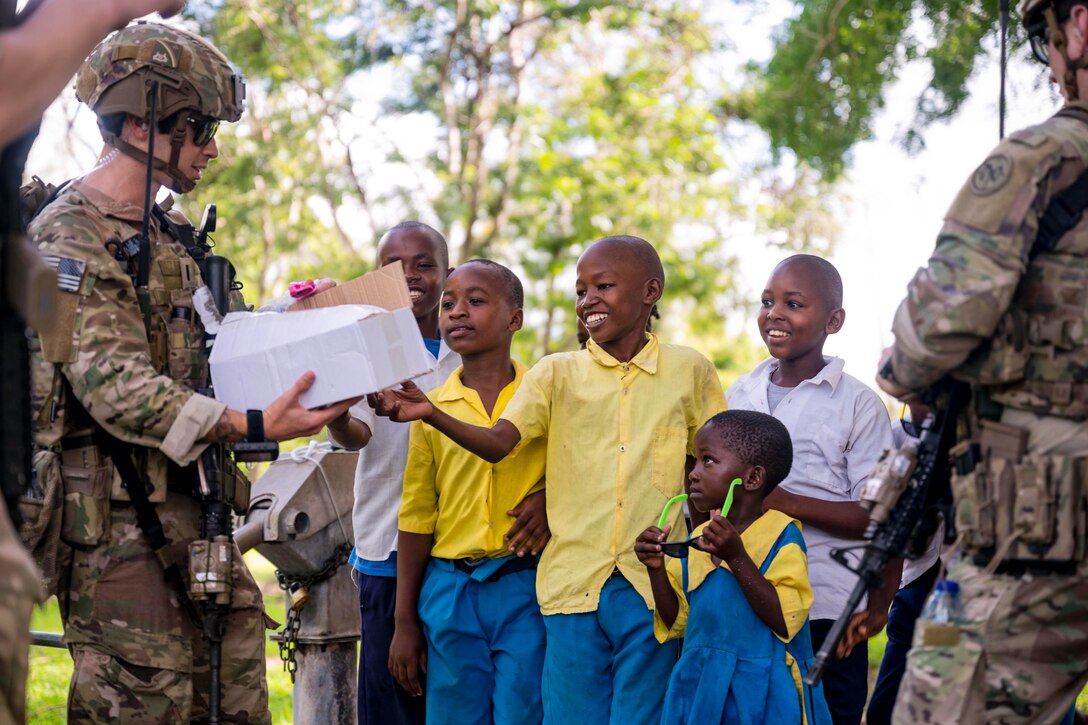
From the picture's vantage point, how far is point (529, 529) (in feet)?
14.4

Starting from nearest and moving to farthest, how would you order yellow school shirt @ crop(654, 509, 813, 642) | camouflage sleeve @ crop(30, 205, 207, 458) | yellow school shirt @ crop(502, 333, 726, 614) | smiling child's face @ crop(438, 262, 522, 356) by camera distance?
camouflage sleeve @ crop(30, 205, 207, 458) → yellow school shirt @ crop(654, 509, 813, 642) → yellow school shirt @ crop(502, 333, 726, 614) → smiling child's face @ crop(438, 262, 522, 356)

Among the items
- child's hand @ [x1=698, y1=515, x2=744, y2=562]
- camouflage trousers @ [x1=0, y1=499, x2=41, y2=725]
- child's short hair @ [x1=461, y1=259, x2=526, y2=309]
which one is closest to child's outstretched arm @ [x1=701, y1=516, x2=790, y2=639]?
child's hand @ [x1=698, y1=515, x2=744, y2=562]

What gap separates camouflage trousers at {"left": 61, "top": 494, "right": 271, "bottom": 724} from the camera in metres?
3.62

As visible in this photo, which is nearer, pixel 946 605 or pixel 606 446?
pixel 946 605

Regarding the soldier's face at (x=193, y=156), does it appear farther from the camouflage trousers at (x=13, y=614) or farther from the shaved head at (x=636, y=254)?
the camouflage trousers at (x=13, y=614)

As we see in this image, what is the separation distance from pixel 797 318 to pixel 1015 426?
161 cm

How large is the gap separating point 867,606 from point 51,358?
8.83 ft

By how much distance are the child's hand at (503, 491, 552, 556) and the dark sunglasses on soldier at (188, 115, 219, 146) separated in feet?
5.49

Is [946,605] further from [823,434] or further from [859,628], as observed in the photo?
[823,434]

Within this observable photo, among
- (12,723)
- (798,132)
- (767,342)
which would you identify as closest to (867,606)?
(767,342)

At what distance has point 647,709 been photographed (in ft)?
13.4

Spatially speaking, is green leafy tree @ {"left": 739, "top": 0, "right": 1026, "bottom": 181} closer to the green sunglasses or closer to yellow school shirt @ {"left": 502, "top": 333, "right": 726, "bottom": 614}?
yellow school shirt @ {"left": 502, "top": 333, "right": 726, "bottom": 614}

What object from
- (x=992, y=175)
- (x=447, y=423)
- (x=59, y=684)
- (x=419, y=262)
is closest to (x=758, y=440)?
(x=447, y=423)

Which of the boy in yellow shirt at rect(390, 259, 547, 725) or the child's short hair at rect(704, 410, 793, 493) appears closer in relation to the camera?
the child's short hair at rect(704, 410, 793, 493)
